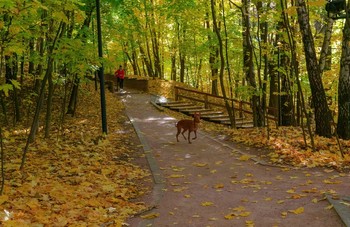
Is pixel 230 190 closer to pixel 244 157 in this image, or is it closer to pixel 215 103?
pixel 244 157

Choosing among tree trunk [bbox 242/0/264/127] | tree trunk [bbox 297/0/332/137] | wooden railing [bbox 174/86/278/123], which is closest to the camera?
tree trunk [bbox 297/0/332/137]

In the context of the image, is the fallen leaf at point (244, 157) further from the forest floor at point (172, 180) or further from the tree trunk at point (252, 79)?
the tree trunk at point (252, 79)

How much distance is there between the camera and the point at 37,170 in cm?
821

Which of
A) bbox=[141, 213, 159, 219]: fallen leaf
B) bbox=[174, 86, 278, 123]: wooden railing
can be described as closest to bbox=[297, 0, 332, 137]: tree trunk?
bbox=[174, 86, 278, 123]: wooden railing

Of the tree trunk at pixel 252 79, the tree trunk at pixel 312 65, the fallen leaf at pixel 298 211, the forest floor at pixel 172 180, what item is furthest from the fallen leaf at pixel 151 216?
the tree trunk at pixel 252 79

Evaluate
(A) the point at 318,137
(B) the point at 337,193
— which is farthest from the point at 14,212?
(A) the point at 318,137

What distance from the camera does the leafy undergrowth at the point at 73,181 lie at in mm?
5477

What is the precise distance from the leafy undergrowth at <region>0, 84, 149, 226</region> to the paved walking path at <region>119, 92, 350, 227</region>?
1.77ft

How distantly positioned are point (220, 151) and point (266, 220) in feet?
18.6

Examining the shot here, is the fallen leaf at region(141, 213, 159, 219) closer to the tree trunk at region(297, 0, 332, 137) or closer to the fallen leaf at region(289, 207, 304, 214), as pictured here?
the fallen leaf at region(289, 207, 304, 214)

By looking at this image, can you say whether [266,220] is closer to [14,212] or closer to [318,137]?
[14,212]

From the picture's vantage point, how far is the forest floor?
558cm

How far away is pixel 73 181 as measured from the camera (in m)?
7.57

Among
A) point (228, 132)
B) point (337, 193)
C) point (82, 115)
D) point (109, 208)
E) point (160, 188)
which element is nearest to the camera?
point (109, 208)
